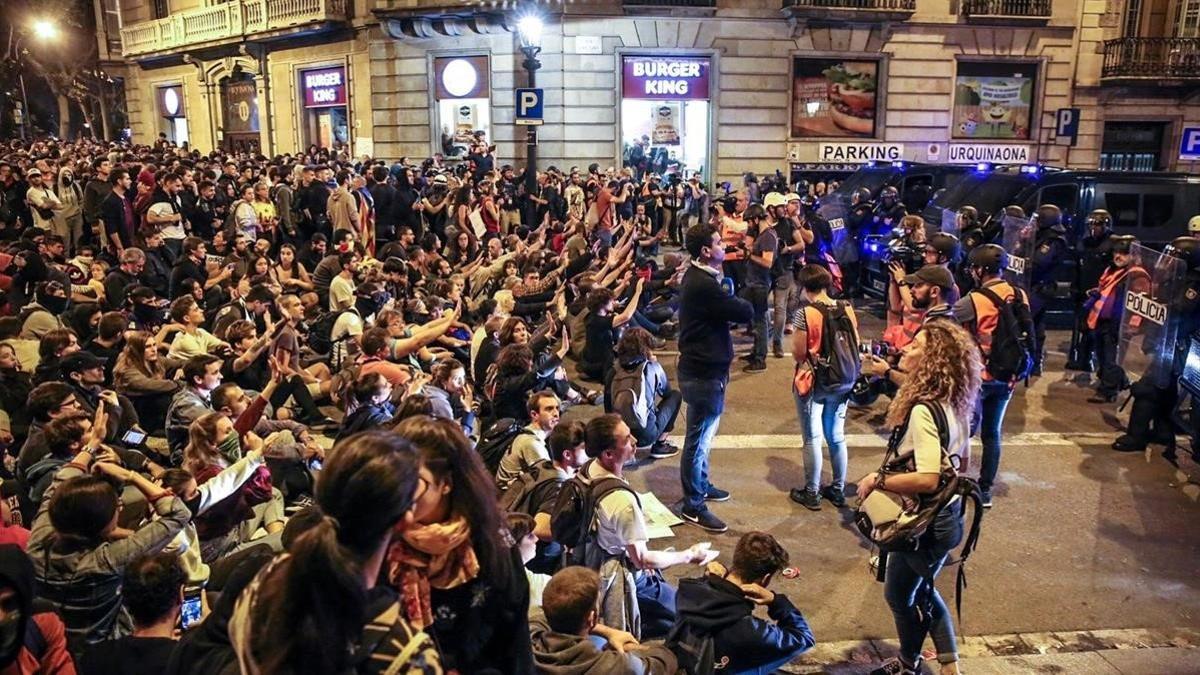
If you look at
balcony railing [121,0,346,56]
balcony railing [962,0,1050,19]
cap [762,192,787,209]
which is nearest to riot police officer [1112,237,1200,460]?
cap [762,192,787,209]

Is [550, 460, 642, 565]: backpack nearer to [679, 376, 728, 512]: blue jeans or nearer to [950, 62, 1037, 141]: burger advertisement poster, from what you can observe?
[679, 376, 728, 512]: blue jeans

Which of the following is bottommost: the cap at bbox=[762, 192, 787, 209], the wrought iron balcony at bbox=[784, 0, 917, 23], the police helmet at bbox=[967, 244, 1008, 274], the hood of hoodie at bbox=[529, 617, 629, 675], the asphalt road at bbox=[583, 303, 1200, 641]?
the asphalt road at bbox=[583, 303, 1200, 641]

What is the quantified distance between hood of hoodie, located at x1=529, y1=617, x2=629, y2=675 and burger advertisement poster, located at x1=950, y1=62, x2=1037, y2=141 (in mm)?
23510

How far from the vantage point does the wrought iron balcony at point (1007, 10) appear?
897 inches

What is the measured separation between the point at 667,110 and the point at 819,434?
700 inches

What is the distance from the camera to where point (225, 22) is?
3000 centimetres

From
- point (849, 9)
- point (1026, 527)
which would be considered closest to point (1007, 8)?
point (849, 9)

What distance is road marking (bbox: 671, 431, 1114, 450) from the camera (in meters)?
7.89

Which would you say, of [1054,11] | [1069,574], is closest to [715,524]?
[1069,574]

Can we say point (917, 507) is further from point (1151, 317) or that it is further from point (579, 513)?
point (1151, 317)

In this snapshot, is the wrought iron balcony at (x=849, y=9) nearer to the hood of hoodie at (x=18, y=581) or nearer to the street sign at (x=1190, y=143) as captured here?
the street sign at (x=1190, y=143)

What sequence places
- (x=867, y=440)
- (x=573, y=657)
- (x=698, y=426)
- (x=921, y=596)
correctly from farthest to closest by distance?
(x=867, y=440) < (x=698, y=426) < (x=921, y=596) < (x=573, y=657)

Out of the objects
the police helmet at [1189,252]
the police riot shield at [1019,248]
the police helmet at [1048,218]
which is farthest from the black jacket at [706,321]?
the police helmet at [1048,218]

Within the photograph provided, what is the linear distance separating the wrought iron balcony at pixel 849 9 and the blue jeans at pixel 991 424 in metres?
17.5
